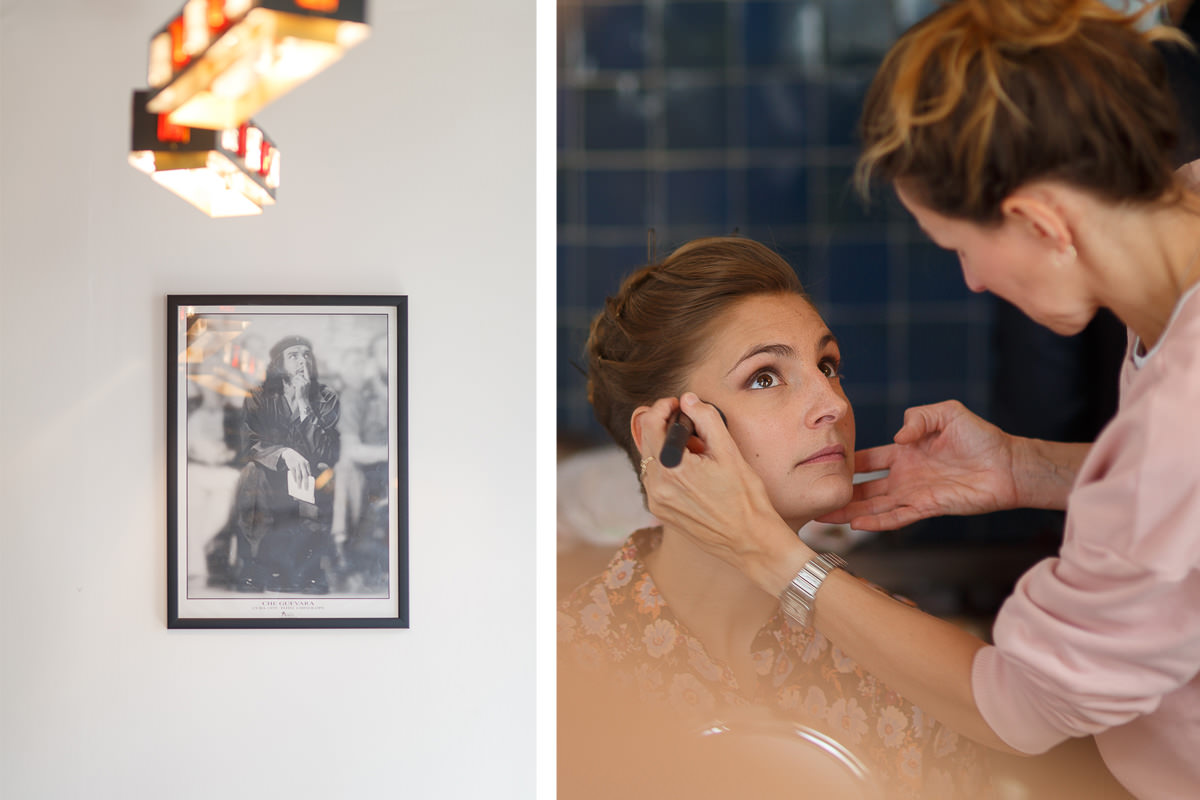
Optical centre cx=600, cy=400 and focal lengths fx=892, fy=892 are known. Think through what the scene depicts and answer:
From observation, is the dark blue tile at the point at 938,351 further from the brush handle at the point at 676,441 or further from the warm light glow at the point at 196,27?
the warm light glow at the point at 196,27

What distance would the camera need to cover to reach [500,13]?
1471mm

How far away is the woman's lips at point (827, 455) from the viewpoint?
3.84 ft

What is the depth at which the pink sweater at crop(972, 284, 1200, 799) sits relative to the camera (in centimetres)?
78

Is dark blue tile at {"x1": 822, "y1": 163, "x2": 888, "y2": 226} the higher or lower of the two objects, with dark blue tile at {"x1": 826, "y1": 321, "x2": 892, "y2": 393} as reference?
higher

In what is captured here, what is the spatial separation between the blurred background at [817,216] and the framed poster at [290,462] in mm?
415

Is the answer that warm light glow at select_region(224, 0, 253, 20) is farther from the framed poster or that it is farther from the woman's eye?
Result: the woman's eye

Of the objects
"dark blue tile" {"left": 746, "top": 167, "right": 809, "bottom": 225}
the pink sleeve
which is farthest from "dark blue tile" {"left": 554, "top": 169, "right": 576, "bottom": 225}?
the pink sleeve

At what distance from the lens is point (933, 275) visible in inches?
46.6

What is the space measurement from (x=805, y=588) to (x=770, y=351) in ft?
1.01

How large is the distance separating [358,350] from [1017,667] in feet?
3.49

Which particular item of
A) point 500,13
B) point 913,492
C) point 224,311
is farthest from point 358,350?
point 913,492

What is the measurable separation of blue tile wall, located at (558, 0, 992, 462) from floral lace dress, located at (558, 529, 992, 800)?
308mm

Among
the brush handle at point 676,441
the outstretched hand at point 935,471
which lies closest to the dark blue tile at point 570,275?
the brush handle at point 676,441

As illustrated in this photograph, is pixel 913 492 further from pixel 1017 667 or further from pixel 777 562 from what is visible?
pixel 1017 667
